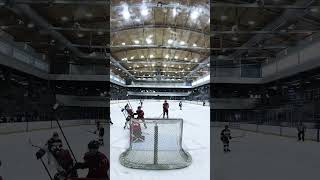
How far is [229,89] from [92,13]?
5.86ft

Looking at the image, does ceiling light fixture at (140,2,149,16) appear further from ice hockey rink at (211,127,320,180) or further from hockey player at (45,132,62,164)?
hockey player at (45,132,62,164)

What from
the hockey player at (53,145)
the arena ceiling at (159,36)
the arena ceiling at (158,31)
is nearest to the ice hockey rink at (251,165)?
the arena ceiling at (158,31)

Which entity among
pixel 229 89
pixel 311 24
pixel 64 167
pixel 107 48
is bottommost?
pixel 64 167

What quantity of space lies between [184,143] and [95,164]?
5.02m

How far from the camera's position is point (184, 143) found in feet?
24.2

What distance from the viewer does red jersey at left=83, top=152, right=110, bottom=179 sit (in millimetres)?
2498

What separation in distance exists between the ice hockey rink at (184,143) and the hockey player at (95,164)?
94 cm

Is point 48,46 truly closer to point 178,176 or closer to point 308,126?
point 178,176

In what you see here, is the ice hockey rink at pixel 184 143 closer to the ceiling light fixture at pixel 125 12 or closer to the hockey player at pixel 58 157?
the hockey player at pixel 58 157

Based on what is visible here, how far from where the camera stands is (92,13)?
10.5 feet

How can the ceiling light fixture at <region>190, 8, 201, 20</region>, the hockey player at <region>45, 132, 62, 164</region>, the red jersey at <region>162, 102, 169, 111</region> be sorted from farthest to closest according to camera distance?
the red jersey at <region>162, 102, 169, 111</region> < the ceiling light fixture at <region>190, 8, 201, 20</region> < the hockey player at <region>45, 132, 62, 164</region>

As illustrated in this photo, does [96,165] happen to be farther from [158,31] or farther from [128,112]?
[128,112]

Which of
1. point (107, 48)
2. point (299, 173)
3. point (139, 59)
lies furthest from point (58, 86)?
point (299, 173)

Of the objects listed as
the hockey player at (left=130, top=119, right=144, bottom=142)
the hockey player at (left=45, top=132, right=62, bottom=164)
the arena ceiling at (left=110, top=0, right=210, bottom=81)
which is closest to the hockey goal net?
the hockey player at (left=130, top=119, right=144, bottom=142)
